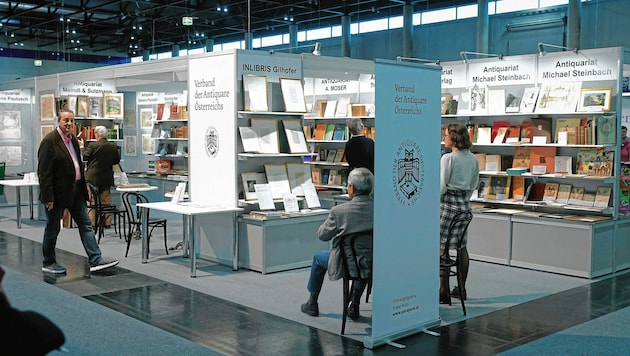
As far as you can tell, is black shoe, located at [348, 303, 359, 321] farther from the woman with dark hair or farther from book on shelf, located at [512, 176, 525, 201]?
book on shelf, located at [512, 176, 525, 201]

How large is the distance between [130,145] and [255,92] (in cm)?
790

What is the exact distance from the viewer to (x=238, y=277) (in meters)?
6.78

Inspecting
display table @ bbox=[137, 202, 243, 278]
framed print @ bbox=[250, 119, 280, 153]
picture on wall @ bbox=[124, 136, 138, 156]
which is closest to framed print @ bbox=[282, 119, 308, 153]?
framed print @ bbox=[250, 119, 280, 153]

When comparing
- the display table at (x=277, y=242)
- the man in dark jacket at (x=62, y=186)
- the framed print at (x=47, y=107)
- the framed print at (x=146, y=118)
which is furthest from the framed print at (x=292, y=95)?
the framed print at (x=146, y=118)

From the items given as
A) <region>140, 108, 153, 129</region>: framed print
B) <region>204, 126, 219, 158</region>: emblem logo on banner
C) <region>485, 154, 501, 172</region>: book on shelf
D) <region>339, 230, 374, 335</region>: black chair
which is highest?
<region>140, 108, 153, 129</region>: framed print

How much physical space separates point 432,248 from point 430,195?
1.31ft

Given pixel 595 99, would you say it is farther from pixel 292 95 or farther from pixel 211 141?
pixel 211 141

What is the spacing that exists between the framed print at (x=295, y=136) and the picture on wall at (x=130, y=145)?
7.60m

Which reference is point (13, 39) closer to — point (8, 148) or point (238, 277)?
point (8, 148)

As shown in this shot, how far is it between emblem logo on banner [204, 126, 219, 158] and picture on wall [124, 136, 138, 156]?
733 cm

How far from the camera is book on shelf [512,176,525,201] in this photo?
7.95 m

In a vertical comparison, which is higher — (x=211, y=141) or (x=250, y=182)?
(x=211, y=141)

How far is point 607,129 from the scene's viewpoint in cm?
714

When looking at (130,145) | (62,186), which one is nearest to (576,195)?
(62,186)
